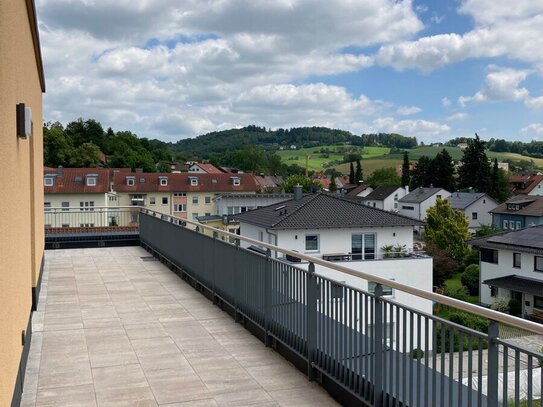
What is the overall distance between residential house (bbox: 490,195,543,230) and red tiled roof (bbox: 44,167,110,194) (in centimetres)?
4409

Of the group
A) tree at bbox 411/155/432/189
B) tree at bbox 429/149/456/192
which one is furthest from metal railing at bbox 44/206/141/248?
tree at bbox 411/155/432/189

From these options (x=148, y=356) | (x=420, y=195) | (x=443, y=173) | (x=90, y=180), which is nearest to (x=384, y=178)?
(x=443, y=173)

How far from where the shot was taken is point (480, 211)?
70938mm

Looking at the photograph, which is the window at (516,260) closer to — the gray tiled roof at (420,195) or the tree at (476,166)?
the gray tiled roof at (420,195)

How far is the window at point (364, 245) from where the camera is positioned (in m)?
31.4

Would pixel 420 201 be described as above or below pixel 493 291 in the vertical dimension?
above

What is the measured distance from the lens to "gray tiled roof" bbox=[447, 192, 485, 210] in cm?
7031

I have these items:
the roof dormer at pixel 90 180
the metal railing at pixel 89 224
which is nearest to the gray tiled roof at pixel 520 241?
the metal railing at pixel 89 224

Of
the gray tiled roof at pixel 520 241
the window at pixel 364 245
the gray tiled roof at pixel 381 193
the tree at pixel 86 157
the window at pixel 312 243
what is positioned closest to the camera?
the window at pixel 312 243

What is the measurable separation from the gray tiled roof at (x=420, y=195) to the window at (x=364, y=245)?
160ft

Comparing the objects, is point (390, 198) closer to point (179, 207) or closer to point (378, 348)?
point (179, 207)

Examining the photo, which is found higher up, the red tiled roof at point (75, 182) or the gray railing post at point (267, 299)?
the red tiled roof at point (75, 182)

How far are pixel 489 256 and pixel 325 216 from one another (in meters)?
14.8

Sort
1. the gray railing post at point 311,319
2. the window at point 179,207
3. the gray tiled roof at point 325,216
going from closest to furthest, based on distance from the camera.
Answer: the gray railing post at point 311,319, the gray tiled roof at point 325,216, the window at point 179,207
